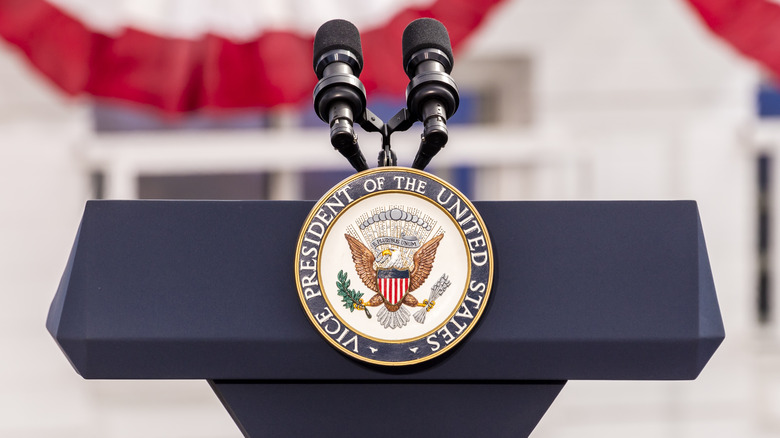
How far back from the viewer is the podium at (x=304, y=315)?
0.68 m

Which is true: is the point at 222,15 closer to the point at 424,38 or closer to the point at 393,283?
the point at 424,38

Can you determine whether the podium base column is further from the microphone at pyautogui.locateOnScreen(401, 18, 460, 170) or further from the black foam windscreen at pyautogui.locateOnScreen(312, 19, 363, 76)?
the black foam windscreen at pyautogui.locateOnScreen(312, 19, 363, 76)

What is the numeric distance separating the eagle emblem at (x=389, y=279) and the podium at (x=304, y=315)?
0.17 ft

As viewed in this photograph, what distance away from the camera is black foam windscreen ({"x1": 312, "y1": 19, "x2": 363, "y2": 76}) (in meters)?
0.73

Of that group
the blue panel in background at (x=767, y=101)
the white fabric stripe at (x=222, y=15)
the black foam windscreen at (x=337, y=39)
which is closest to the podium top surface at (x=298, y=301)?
the black foam windscreen at (x=337, y=39)

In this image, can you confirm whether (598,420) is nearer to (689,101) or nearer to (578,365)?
(689,101)

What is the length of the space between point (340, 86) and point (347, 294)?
0.20 m

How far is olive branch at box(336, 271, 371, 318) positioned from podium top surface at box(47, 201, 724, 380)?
0.05 m

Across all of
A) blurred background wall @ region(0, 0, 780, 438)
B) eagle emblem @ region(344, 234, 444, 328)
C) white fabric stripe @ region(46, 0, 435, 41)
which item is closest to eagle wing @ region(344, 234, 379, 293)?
eagle emblem @ region(344, 234, 444, 328)

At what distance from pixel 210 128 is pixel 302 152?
1.26 ft

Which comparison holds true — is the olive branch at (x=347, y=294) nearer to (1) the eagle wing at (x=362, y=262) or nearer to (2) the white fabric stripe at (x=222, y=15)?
(1) the eagle wing at (x=362, y=262)

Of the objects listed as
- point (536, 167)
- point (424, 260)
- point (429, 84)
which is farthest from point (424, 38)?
point (536, 167)

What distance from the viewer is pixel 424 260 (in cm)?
67

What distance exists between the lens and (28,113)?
2062 millimetres
